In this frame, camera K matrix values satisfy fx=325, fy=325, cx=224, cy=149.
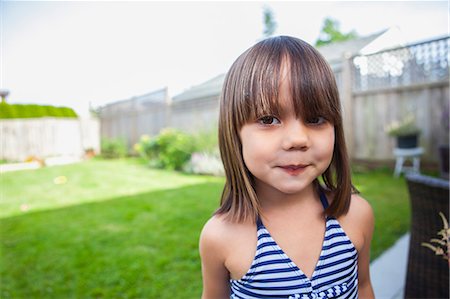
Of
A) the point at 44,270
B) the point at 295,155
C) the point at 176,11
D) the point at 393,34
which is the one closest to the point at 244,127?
the point at 295,155

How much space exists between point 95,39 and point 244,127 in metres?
0.89

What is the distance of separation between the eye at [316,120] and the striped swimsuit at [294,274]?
0.27 m

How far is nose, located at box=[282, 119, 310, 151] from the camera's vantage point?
645 millimetres

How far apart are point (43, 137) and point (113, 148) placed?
4.80 metres

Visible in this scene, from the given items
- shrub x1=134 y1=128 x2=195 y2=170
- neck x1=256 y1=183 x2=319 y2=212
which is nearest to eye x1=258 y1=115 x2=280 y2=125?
neck x1=256 y1=183 x2=319 y2=212

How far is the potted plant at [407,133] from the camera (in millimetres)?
4496

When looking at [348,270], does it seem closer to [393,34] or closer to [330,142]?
[330,142]

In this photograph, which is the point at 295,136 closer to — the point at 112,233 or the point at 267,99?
the point at 267,99

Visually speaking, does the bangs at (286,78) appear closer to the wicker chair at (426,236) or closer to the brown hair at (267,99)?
the brown hair at (267,99)

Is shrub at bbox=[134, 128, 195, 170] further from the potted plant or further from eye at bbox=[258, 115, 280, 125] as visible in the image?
eye at bbox=[258, 115, 280, 125]

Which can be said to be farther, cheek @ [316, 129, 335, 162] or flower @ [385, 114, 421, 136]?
flower @ [385, 114, 421, 136]

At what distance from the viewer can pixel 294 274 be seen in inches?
29.0

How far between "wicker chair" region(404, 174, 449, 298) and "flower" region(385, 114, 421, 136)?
3.59 m

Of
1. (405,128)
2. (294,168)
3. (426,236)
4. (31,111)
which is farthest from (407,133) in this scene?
(31,111)
